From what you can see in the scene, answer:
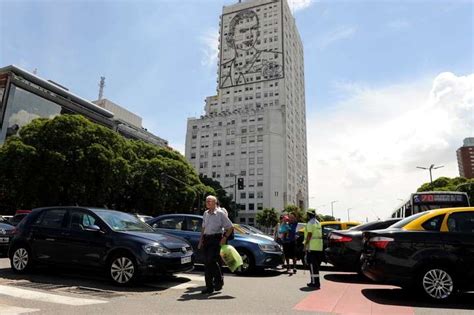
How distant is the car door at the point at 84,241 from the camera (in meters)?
7.88

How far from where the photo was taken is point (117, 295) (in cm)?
674

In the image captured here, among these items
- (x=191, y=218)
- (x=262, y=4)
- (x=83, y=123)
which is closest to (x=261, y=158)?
(x=262, y=4)

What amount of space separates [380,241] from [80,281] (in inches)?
237

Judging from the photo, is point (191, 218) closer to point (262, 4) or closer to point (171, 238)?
point (171, 238)

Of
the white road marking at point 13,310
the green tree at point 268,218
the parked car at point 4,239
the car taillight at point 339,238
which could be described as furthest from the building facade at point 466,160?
the white road marking at point 13,310

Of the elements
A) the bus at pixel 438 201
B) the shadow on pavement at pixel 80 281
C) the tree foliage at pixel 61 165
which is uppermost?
the tree foliage at pixel 61 165

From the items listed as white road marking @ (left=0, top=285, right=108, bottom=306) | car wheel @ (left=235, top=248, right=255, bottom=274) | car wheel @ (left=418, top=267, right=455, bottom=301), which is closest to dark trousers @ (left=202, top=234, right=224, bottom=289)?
white road marking @ (left=0, top=285, right=108, bottom=306)

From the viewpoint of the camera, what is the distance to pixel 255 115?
105188 mm

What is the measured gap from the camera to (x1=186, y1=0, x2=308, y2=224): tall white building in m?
102

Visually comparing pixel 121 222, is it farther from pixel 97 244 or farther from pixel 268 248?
pixel 268 248

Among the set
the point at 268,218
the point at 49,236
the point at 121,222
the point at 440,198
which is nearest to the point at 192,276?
the point at 121,222

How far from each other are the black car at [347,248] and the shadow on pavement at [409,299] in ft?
6.16

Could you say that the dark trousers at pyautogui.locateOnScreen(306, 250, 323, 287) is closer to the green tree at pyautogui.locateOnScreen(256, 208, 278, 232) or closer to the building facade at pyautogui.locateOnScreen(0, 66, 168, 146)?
the building facade at pyautogui.locateOnScreen(0, 66, 168, 146)

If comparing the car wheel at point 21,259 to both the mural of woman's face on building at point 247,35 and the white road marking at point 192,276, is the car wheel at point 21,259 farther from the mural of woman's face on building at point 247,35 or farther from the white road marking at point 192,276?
the mural of woman's face on building at point 247,35
